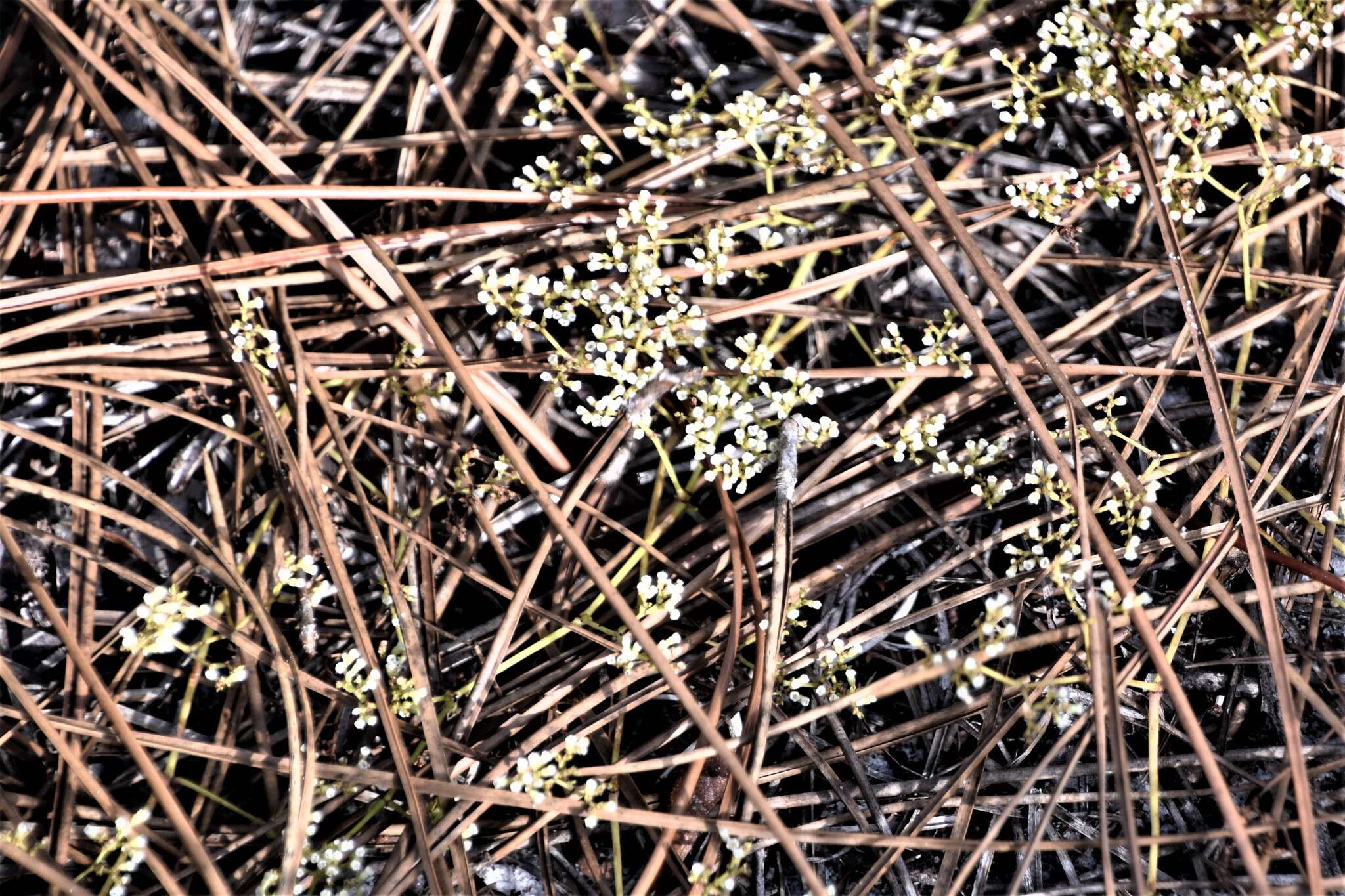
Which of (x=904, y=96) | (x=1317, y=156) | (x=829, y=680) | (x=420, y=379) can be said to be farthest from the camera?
(x=904, y=96)

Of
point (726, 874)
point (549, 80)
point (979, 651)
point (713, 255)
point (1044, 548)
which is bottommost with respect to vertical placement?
point (726, 874)

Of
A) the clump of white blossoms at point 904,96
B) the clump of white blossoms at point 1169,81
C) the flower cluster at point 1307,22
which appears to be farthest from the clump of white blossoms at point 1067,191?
the flower cluster at point 1307,22

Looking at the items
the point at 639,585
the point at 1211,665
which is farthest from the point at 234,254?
the point at 1211,665

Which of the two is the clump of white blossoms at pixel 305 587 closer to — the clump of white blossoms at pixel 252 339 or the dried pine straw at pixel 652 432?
the dried pine straw at pixel 652 432

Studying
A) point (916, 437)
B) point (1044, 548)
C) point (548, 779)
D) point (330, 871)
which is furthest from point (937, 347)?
point (330, 871)

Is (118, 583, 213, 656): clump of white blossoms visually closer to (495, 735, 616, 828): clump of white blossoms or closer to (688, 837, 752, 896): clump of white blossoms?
(495, 735, 616, 828): clump of white blossoms

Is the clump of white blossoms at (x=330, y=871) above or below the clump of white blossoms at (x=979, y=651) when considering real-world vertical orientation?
below

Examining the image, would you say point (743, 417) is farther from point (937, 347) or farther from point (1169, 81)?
point (1169, 81)

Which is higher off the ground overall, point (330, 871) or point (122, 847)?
point (122, 847)
